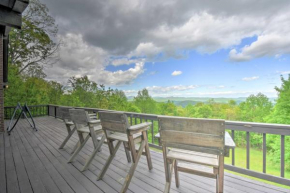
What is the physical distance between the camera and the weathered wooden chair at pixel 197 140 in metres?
1.38

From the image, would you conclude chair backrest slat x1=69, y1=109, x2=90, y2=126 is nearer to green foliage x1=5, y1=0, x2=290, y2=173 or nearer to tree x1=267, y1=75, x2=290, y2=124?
green foliage x1=5, y1=0, x2=290, y2=173

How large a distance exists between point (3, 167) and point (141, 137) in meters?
2.46

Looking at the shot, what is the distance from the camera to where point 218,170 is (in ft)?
4.78

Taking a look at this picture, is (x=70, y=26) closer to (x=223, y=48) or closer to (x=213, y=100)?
(x=213, y=100)

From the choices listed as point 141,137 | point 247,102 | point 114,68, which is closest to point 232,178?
point 141,137

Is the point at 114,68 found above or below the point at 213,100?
above

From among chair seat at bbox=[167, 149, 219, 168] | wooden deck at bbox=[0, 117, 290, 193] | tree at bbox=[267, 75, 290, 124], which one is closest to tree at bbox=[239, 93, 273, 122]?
tree at bbox=[267, 75, 290, 124]

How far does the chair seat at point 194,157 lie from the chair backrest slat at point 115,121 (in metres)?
0.68

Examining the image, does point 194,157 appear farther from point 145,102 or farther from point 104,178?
point 145,102

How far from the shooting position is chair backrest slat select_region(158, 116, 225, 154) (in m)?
1.37

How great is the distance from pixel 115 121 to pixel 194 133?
1068 millimetres

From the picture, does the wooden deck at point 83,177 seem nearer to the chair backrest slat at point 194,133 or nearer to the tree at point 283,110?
the chair backrest slat at point 194,133

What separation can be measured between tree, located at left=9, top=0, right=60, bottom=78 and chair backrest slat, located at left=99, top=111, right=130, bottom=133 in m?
13.2

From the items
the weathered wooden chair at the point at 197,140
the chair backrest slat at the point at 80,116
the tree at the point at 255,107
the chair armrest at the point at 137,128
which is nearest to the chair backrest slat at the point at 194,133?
the weathered wooden chair at the point at 197,140
